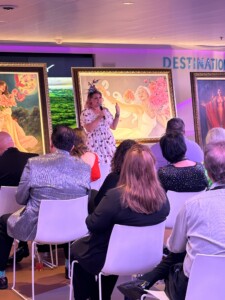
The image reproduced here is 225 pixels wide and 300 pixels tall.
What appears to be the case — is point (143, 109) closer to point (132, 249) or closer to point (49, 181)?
point (49, 181)

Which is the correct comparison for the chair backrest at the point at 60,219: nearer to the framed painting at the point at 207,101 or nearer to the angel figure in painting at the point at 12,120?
the angel figure in painting at the point at 12,120

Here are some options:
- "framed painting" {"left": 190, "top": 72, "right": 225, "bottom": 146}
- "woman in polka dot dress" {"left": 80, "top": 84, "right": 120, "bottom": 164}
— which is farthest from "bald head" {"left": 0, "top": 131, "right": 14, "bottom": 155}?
"framed painting" {"left": 190, "top": 72, "right": 225, "bottom": 146}

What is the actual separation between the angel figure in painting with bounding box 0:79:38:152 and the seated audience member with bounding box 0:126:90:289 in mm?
3916

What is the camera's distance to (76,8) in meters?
6.46

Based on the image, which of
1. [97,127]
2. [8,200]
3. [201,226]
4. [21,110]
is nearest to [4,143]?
[8,200]

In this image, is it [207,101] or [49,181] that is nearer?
[49,181]

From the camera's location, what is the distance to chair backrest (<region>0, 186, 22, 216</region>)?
5.38 metres

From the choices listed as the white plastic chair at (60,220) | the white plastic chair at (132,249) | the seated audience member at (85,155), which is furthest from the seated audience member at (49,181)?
the white plastic chair at (132,249)

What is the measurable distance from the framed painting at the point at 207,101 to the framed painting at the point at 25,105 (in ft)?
9.03

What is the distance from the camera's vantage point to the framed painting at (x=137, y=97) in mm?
9680

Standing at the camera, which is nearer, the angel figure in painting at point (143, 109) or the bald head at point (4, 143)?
the bald head at point (4, 143)

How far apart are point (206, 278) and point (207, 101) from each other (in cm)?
792

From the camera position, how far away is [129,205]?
3682mm

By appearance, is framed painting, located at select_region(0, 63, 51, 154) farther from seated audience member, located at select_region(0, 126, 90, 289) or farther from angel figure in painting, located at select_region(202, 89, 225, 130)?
seated audience member, located at select_region(0, 126, 90, 289)
